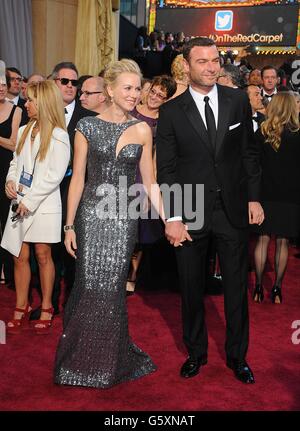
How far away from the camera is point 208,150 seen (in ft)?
9.86

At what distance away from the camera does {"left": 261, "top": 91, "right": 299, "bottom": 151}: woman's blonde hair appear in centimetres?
450

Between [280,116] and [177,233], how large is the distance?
Answer: 6.44 feet

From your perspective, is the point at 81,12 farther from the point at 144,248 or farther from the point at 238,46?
the point at 238,46

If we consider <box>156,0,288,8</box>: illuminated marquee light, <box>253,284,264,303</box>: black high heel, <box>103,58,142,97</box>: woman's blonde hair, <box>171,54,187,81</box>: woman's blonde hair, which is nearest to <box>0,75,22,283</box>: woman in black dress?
<box>171,54,187,81</box>: woman's blonde hair

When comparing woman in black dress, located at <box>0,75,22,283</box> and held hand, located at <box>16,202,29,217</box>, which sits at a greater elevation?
woman in black dress, located at <box>0,75,22,283</box>

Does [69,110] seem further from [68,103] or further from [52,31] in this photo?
[52,31]

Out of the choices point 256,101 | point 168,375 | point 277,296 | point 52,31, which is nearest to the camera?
point 168,375

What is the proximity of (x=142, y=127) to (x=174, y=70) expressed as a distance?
1713 mm

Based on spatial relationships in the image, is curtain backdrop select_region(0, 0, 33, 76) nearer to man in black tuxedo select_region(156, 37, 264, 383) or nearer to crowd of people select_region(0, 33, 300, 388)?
crowd of people select_region(0, 33, 300, 388)

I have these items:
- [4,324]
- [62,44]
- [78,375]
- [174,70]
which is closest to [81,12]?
[62,44]

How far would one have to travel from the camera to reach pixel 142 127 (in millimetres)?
3074

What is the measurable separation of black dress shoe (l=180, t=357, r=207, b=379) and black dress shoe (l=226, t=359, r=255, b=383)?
0.65 feet

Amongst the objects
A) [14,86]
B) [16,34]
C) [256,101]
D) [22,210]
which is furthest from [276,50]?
[22,210]

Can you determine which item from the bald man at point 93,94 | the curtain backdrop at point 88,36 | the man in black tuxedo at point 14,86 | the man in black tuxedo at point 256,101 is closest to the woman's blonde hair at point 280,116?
the man in black tuxedo at point 256,101
